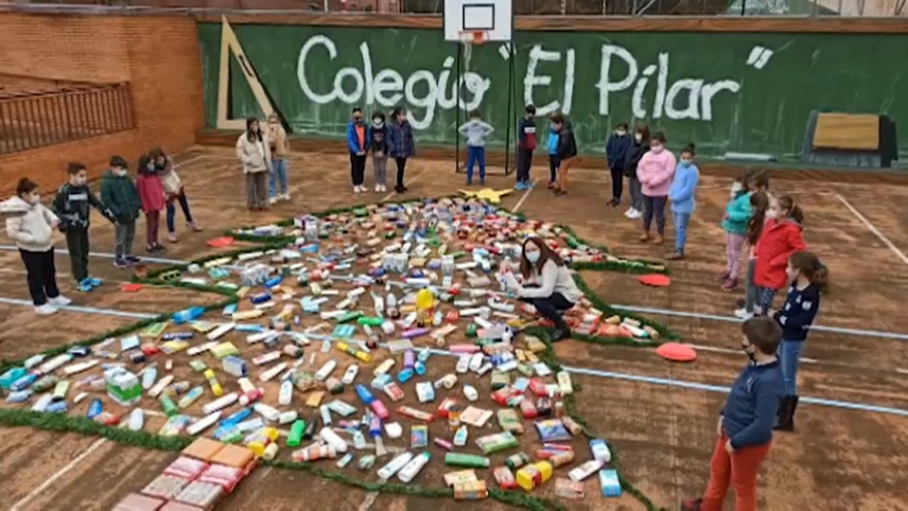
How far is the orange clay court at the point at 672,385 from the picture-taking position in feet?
19.7

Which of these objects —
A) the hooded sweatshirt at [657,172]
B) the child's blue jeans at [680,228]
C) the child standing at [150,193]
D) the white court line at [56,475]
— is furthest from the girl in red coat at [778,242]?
the child standing at [150,193]

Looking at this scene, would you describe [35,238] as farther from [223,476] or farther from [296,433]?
[223,476]

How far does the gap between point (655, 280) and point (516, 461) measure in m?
5.23

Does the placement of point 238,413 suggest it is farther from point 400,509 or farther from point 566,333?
point 566,333

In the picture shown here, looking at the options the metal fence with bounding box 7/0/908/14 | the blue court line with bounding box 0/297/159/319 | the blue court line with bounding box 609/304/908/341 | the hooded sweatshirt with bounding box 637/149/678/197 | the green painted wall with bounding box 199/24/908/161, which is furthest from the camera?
the metal fence with bounding box 7/0/908/14

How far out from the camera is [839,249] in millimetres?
12406

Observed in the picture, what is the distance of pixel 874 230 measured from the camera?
531 inches

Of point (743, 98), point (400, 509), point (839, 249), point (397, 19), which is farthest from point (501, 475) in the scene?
point (397, 19)

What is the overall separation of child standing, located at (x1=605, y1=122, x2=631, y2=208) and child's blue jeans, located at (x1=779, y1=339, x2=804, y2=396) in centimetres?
782

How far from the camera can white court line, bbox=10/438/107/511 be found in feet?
19.5

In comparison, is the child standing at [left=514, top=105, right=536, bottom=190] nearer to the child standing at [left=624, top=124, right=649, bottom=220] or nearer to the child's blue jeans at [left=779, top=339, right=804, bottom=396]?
the child standing at [left=624, top=124, right=649, bottom=220]

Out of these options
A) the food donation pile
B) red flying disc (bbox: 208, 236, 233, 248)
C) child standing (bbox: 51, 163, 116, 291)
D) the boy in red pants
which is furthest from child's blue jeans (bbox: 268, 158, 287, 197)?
the boy in red pants

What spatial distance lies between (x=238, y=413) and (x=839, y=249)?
1055 centimetres

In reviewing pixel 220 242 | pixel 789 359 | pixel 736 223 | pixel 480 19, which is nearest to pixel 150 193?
pixel 220 242
